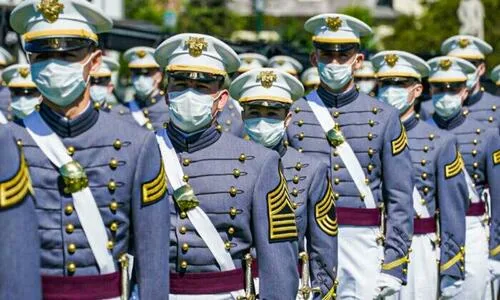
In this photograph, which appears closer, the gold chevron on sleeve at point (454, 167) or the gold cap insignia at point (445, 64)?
the gold chevron on sleeve at point (454, 167)

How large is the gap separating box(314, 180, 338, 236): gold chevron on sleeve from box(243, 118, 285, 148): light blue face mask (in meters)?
0.46

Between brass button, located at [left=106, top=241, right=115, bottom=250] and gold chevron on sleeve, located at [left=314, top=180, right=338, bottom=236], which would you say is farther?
gold chevron on sleeve, located at [left=314, top=180, right=338, bottom=236]

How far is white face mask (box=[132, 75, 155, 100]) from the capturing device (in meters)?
15.9

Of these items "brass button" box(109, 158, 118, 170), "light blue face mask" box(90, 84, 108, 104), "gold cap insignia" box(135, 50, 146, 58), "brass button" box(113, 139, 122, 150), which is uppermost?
"gold cap insignia" box(135, 50, 146, 58)

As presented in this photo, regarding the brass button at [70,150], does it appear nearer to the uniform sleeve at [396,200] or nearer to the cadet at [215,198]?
the cadet at [215,198]

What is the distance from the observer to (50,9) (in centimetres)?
691

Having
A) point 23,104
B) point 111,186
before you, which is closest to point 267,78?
point 111,186

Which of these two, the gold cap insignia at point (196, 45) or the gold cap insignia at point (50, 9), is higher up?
the gold cap insignia at point (50, 9)

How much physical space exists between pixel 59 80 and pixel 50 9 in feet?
1.19

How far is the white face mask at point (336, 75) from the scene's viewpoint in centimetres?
1074

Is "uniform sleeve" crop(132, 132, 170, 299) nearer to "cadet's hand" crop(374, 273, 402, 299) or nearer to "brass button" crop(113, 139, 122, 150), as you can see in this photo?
"brass button" crop(113, 139, 122, 150)

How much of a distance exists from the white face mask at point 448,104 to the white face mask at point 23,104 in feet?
11.5

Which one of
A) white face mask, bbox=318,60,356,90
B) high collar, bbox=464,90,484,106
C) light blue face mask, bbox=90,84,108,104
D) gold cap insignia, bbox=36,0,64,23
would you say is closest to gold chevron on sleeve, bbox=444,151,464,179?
white face mask, bbox=318,60,356,90

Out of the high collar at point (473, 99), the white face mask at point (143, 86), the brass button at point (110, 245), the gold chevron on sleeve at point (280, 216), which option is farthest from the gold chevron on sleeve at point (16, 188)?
the white face mask at point (143, 86)
